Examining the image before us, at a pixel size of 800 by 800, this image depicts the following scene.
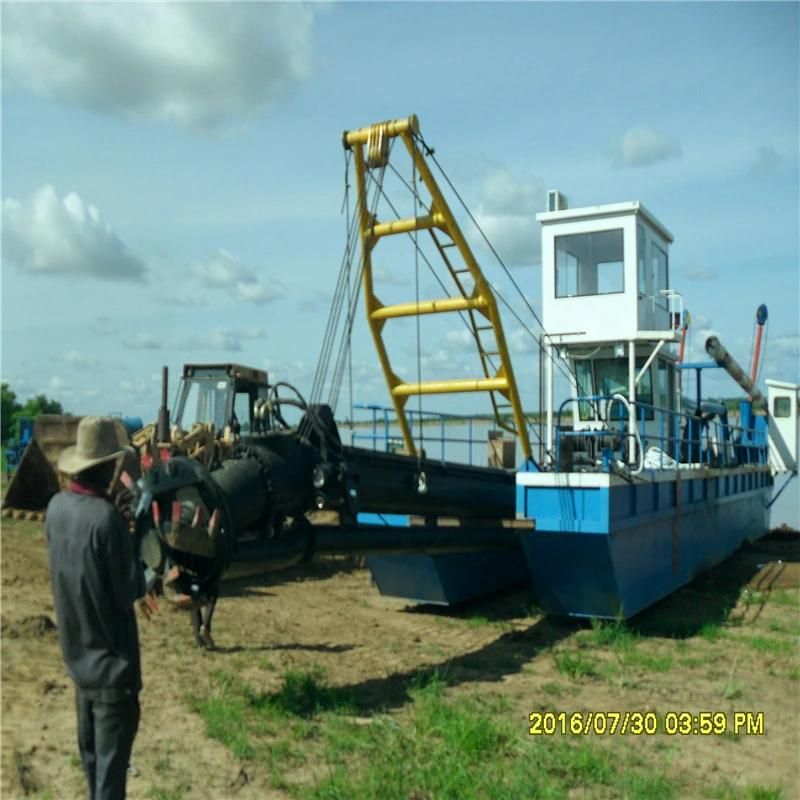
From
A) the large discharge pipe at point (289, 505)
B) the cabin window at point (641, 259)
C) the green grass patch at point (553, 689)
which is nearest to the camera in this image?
the large discharge pipe at point (289, 505)

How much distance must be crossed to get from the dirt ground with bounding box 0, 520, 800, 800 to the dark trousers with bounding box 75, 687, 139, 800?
0.71 m

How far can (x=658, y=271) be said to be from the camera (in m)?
11.6

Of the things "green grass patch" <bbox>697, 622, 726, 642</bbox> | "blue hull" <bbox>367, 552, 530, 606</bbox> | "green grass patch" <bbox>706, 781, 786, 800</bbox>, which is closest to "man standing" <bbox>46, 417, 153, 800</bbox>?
"green grass patch" <bbox>706, 781, 786, 800</bbox>

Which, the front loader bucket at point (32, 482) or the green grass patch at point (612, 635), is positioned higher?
the front loader bucket at point (32, 482)

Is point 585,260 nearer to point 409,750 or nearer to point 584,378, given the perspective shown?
point 584,378

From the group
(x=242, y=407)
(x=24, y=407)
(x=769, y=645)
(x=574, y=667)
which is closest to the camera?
(x=574, y=667)

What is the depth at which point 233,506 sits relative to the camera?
19.8 ft

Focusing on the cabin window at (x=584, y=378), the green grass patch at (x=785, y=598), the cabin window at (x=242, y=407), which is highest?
the cabin window at (x=584, y=378)

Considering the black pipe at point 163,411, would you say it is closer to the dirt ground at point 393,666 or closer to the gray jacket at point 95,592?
the dirt ground at point 393,666

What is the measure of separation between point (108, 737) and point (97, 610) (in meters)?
0.55

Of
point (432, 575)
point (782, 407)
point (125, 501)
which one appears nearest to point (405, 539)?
point (432, 575)

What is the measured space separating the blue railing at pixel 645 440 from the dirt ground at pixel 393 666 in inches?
64.3

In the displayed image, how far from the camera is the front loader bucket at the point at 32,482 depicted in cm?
1437
